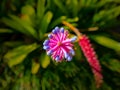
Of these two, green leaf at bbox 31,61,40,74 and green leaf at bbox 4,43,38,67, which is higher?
green leaf at bbox 4,43,38,67

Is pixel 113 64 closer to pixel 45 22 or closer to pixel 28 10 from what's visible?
pixel 45 22

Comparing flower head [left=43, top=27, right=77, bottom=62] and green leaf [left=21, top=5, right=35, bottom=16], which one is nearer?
flower head [left=43, top=27, right=77, bottom=62]

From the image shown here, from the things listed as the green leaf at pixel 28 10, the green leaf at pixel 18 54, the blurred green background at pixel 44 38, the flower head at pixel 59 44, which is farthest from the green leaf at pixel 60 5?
the flower head at pixel 59 44

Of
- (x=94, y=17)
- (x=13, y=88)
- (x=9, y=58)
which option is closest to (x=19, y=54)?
(x=9, y=58)

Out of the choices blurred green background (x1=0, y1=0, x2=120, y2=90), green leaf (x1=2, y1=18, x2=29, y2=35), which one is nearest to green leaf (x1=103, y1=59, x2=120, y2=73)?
blurred green background (x1=0, y1=0, x2=120, y2=90)

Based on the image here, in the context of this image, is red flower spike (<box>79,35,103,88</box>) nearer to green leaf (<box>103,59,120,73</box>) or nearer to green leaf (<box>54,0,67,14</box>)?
green leaf (<box>103,59,120,73</box>)

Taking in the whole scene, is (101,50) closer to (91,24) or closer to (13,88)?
(91,24)

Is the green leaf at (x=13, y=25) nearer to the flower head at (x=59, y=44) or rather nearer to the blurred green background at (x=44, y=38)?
the blurred green background at (x=44, y=38)
